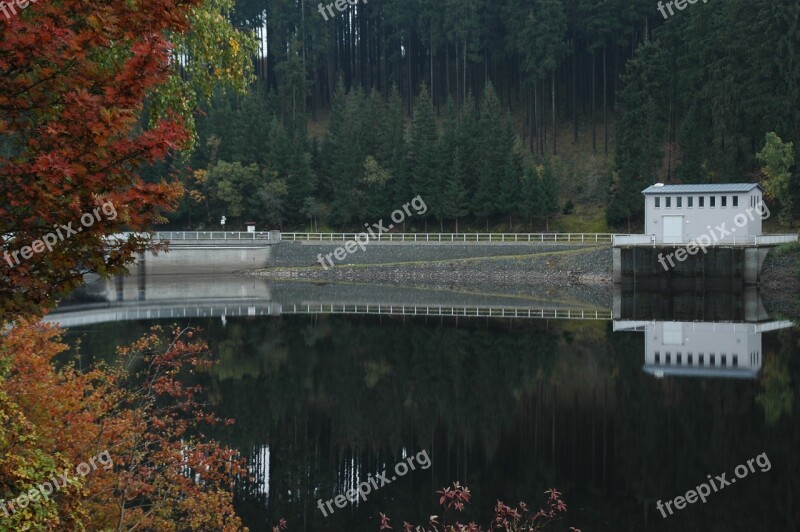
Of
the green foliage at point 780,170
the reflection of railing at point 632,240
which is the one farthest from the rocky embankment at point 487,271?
the green foliage at point 780,170

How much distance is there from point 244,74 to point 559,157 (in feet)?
213

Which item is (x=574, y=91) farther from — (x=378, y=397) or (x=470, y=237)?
(x=378, y=397)

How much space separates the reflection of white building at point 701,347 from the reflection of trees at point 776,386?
0.42 meters

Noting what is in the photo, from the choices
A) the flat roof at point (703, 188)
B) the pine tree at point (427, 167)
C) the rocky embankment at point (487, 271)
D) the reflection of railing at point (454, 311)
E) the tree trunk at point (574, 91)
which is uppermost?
the tree trunk at point (574, 91)

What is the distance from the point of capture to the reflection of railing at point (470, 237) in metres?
58.8

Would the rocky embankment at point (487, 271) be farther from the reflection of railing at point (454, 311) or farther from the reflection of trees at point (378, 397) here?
the reflection of trees at point (378, 397)

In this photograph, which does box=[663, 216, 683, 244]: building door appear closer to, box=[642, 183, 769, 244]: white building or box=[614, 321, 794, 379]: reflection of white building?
box=[642, 183, 769, 244]: white building

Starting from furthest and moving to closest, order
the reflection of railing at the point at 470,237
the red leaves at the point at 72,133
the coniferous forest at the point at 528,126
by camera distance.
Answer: the coniferous forest at the point at 528,126 → the reflection of railing at the point at 470,237 → the red leaves at the point at 72,133

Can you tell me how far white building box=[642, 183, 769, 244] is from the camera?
49750 mm

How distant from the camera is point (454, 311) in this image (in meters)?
40.4

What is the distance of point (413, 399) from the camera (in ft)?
74.0

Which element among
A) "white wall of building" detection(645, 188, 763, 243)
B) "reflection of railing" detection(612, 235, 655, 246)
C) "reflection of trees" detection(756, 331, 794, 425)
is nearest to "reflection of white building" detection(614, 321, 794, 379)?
"reflection of trees" detection(756, 331, 794, 425)

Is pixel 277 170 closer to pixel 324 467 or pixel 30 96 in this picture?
pixel 324 467

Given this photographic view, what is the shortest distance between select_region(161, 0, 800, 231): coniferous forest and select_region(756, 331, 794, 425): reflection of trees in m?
30.0
